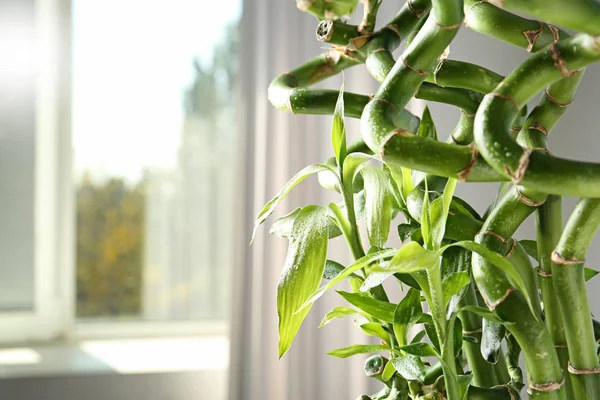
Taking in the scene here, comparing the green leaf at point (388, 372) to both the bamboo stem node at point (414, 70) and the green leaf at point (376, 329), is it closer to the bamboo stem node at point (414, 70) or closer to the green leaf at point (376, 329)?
the green leaf at point (376, 329)

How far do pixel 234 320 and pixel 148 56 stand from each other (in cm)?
94

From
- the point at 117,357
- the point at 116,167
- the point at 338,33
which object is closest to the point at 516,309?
the point at 338,33

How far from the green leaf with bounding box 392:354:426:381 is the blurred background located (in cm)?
115

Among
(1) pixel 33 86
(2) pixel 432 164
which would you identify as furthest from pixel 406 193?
(1) pixel 33 86

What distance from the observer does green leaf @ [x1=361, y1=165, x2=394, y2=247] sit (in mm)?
538

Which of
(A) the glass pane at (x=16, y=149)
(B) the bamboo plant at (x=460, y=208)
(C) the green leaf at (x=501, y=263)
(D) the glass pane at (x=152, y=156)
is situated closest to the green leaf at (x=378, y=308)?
(B) the bamboo plant at (x=460, y=208)

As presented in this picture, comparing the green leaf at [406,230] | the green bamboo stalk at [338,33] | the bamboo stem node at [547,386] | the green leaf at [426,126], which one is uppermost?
the green bamboo stalk at [338,33]

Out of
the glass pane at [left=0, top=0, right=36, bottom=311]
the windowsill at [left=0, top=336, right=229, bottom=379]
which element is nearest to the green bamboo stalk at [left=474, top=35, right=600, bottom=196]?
the windowsill at [left=0, top=336, right=229, bottom=379]

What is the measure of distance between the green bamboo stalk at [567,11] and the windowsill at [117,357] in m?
1.60

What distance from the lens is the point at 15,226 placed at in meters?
1.91

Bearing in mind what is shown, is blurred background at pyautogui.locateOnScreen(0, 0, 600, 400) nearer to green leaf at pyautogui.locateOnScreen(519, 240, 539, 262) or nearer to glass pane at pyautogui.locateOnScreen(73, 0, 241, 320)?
glass pane at pyautogui.locateOnScreen(73, 0, 241, 320)

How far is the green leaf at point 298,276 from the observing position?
1.47 feet

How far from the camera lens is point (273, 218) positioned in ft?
5.48

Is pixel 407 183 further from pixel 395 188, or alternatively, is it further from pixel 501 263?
pixel 501 263
